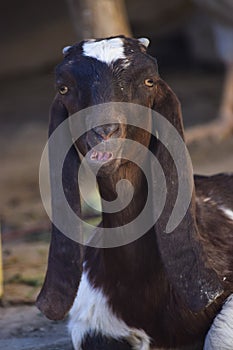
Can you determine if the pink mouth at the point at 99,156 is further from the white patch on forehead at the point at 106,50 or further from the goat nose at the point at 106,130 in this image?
the white patch on forehead at the point at 106,50

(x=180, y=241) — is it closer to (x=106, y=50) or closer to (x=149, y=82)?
(x=149, y=82)

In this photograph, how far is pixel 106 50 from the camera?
163 inches

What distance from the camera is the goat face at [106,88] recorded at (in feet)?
13.1

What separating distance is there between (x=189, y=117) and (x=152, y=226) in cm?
584

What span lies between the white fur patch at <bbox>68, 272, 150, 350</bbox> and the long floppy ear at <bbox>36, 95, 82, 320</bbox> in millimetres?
135

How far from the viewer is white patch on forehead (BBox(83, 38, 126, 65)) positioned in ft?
13.5

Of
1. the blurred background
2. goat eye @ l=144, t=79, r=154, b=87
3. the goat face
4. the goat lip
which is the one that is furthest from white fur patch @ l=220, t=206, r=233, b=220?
the blurred background

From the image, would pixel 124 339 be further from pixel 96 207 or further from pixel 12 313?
pixel 96 207

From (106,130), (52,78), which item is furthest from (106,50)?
(52,78)

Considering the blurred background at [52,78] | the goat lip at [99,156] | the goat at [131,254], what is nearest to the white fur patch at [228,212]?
the goat at [131,254]

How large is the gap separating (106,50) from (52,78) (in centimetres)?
745

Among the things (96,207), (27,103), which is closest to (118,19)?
(96,207)

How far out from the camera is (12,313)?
18.1 ft

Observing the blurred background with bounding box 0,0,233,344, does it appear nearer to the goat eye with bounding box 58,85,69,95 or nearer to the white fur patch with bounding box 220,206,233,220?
the white fur patch with bounding box 220,206,233,220
